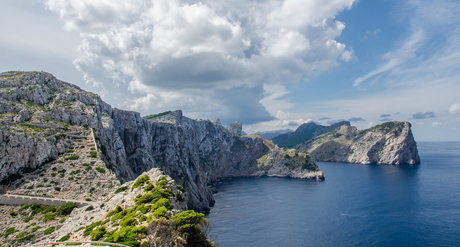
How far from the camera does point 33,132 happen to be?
63.8m

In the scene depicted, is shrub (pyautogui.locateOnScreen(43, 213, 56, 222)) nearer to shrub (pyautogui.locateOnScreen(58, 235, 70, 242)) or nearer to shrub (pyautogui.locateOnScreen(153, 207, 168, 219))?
shrub (pyautogui.locateOnScreen(58, 235, 70, 242))

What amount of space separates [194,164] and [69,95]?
319ft

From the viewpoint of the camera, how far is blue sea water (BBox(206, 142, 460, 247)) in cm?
8475

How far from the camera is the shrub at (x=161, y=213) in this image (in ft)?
98.4

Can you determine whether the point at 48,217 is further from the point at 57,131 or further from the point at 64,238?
the point at 57,131

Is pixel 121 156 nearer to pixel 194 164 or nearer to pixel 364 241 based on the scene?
pixel 194 164

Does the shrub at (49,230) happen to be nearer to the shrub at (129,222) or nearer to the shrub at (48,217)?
the shrub at (48,217)

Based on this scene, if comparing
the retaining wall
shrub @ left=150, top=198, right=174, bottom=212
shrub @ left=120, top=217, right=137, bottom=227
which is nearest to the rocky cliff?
the retaining wall

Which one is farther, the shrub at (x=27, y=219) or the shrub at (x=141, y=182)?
the shrub at (x=141, y=182)

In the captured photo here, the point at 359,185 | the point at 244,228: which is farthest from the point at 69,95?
the point at 359,185

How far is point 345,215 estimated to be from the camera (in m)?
109

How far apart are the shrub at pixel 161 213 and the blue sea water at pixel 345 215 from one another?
107 ft

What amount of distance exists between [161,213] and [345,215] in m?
108

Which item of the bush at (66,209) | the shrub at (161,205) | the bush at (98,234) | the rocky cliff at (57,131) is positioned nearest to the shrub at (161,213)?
the shrub at (161,205)
